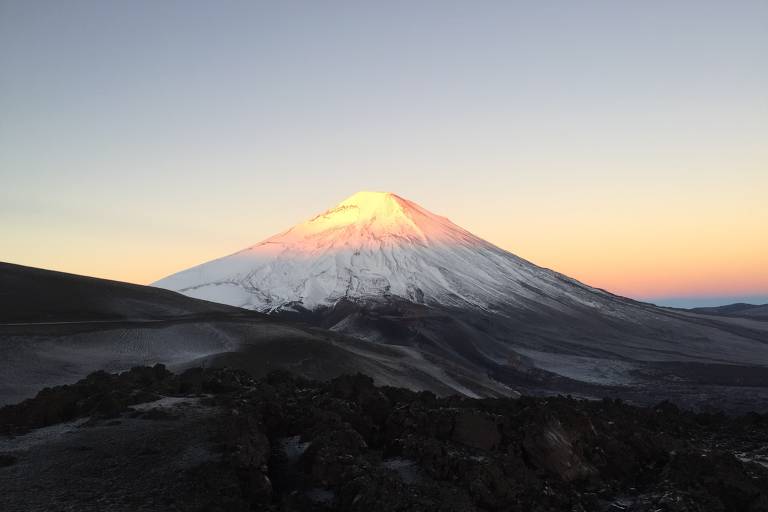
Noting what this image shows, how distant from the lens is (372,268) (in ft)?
402

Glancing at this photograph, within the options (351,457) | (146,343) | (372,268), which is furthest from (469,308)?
(351,457)

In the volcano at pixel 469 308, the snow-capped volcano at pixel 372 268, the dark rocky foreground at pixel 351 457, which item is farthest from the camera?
the snow-capped volcano at pixel 372 268

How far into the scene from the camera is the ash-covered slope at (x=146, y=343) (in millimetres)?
31672

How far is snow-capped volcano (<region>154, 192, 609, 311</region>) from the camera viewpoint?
111 metres

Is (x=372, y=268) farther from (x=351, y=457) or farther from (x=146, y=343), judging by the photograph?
(x=351, y=457)

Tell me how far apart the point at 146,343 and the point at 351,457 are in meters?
31.5

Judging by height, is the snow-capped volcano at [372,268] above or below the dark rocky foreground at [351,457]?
above

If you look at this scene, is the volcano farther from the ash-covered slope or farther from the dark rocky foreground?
the dark rocky foreground

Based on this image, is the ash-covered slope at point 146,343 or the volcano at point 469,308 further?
the volcano at point 469,308

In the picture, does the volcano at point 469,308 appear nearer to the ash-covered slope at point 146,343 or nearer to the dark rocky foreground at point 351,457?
the ash-covered slope at point 146,343

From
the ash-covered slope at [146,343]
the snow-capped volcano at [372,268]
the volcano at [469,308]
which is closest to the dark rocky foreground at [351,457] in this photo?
the ash-covered slope at [146,343]

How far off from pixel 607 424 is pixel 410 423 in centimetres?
436

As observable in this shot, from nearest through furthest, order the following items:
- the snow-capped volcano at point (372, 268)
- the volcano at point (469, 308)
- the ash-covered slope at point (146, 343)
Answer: the ash-covered slope at point (146, 343) < the volcano at point (469, 308) < the snow-capped volcano at point (372, 268)

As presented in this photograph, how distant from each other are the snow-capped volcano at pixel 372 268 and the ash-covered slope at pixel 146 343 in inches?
2063
